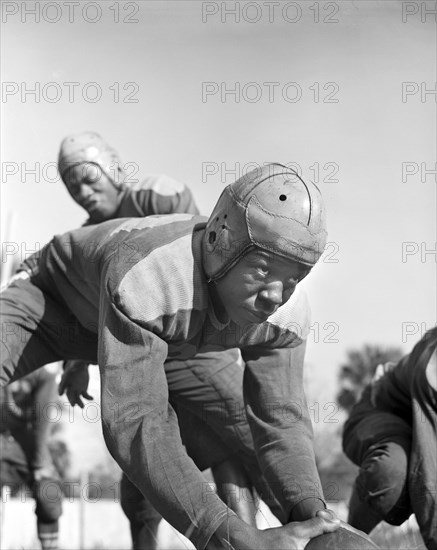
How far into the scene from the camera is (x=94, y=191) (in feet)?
15.9

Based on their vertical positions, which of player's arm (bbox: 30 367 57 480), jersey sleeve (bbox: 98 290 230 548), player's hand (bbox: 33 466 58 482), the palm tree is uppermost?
jersey sleeve (bbox: 98 290 230 548)

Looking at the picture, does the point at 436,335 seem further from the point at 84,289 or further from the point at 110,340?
the point at 110,340

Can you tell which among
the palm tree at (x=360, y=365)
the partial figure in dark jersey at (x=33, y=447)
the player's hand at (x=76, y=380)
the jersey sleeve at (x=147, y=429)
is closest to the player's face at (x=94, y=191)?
the player's hand at (x=76, y=380)

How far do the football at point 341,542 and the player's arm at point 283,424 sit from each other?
337 millimetres

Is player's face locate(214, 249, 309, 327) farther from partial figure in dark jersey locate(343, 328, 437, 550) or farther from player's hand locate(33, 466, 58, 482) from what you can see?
player's hand locate(33, 466, 58, 482)

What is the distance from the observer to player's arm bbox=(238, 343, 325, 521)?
2918 millimetres

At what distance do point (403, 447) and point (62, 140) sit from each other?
2.20 meters

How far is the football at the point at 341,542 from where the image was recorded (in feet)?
8.00

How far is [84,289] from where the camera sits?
11.6ft

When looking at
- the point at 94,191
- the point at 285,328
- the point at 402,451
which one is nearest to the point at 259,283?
the point at 285,328

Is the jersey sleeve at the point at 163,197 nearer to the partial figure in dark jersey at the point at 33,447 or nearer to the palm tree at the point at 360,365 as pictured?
the partial figure in dark jersey at the point at 33,447

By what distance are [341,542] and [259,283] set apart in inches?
28.7

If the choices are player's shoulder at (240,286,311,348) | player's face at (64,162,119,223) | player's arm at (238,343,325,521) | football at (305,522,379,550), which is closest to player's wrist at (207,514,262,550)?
football at (305,522,379,550)

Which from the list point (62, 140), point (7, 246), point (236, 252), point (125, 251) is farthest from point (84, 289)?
point (62, 140)
